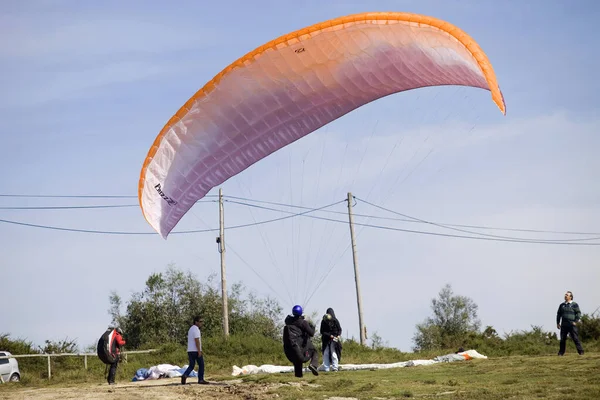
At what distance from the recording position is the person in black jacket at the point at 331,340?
19.6 m

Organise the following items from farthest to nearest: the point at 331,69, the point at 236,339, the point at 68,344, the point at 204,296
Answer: the point at 204,296 → the point at 68,344 → the point at 236,339 → the point at 331,69

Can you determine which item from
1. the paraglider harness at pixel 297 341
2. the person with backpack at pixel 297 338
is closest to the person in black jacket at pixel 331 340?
the person with backpack at pixel 297 338

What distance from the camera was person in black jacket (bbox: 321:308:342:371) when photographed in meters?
19.6

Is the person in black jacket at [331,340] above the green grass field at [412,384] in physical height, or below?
above

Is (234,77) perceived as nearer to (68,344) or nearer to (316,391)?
(316,391)

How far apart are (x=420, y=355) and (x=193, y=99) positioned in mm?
11770

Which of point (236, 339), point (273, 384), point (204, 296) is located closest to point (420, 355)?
point (236, 339)

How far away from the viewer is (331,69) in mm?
15328

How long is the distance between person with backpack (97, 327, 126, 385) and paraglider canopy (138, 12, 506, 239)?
125 inches

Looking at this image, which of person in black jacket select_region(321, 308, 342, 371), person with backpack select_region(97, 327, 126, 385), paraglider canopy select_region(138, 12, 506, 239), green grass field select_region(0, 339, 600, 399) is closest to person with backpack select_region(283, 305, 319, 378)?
green grass field select_region(0, 339, 600, 399)

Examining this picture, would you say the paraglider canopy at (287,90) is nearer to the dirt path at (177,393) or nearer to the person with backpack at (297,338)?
the dirt path at (177,393)

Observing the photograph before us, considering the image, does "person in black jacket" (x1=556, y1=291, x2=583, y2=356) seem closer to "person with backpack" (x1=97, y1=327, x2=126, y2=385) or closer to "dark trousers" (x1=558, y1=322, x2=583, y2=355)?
"dark trousers" (x1=558, y1=322, x2=583, y2=355)

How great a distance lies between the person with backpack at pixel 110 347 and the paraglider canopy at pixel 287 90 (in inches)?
125

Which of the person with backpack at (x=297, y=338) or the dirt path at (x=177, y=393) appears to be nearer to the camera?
the dirt path at (x=177, y=393)
